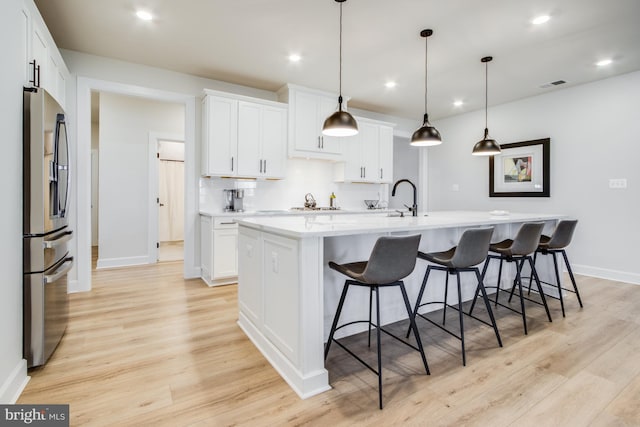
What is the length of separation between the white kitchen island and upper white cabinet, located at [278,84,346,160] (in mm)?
2291

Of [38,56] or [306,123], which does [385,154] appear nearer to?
[306,123]

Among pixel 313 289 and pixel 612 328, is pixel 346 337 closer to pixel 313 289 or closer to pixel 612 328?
pixel 313 289

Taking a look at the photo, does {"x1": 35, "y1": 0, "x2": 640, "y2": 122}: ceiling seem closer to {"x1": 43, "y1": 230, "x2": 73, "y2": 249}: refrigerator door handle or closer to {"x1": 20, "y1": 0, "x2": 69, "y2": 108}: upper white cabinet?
{"x1": 20, "y1": 0, "x2": 69, "y2": 108}: upper white cabinet

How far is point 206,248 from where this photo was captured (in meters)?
4.06

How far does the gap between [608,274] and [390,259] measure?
4.26 metres

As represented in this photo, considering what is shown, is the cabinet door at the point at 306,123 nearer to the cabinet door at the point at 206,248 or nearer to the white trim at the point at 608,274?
the cabinet door at the point at 206,248

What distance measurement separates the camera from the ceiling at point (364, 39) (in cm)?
270

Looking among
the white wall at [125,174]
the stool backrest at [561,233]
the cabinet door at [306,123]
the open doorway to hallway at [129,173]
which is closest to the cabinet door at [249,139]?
the cabinet door at [306,123]

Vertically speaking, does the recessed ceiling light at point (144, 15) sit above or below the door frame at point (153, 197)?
above

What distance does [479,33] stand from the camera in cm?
308

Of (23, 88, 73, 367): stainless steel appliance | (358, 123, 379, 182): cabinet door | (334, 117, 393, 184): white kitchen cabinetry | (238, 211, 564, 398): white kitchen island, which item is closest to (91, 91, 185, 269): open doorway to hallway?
(334, 117, 393, 184): white kitchen cabinetry

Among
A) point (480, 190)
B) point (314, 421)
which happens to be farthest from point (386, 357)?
point (480, 190)

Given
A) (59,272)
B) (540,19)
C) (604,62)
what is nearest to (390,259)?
(59,272)

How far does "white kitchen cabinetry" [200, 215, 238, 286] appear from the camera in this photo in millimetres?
3799
